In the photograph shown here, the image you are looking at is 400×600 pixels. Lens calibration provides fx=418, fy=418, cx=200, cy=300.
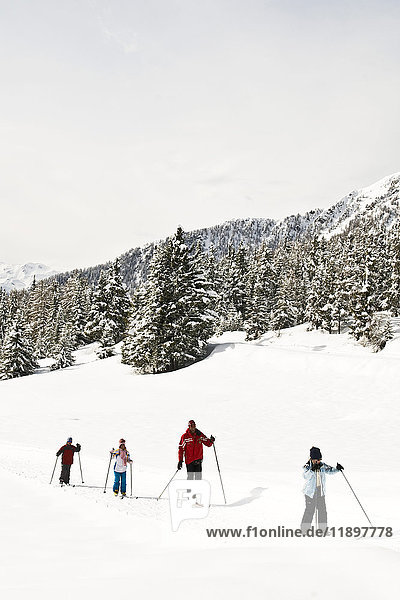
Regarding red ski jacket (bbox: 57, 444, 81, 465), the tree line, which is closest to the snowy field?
red ski jacket (bbox: 57, 444, 81, 465)

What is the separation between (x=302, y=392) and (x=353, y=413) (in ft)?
13.0

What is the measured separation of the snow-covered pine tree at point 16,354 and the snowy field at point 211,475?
40.3 feet

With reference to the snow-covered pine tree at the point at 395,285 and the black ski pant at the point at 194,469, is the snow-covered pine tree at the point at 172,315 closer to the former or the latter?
the black ski pant at the point at 194,469

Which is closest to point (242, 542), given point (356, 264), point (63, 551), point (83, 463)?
point (63, 551)

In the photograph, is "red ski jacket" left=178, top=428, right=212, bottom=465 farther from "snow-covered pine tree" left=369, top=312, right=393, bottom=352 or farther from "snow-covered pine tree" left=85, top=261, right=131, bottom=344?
"snow-covered pine tree" left=85, top=261, right=131, bottom=344

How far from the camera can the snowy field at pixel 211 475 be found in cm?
480

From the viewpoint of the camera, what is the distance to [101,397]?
28734mm

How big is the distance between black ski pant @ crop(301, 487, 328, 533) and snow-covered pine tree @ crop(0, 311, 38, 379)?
44.8 m

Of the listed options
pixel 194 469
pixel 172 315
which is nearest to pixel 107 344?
pixel 172 315

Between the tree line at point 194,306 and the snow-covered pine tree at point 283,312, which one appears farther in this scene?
the snow-covered pine tree at point 283,312

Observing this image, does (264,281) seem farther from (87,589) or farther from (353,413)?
(87,589)

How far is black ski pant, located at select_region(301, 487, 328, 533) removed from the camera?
7684 mm

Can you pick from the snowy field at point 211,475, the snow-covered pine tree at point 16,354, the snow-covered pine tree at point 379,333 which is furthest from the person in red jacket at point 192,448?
the snow-covered pine tree at point 16,354

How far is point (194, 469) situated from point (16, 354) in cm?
4210
